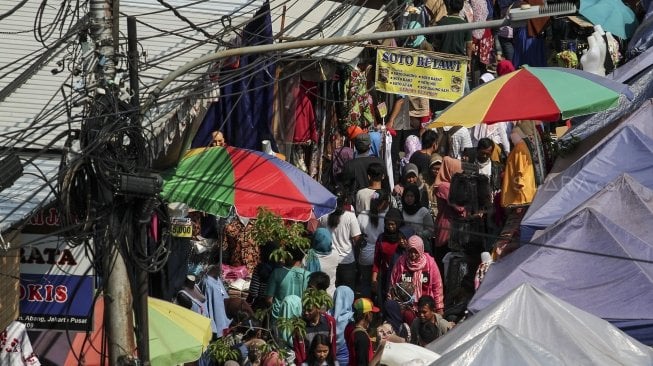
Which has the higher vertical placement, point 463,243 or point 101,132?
point 101,132

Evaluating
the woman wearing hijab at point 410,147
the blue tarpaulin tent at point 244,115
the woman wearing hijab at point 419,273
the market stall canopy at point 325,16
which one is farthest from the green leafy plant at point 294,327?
the woman wearing hijab at point 410,147

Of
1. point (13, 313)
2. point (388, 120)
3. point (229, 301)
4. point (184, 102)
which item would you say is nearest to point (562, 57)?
point (388, 120)

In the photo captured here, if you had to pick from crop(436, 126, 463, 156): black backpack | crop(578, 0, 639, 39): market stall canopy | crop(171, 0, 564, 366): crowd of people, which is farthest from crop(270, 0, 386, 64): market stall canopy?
crop(578, 0, 639, 39): market stall canopy

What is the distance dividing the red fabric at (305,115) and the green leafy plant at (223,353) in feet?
20.9

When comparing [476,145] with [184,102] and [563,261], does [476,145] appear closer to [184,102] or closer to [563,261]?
[563,261]

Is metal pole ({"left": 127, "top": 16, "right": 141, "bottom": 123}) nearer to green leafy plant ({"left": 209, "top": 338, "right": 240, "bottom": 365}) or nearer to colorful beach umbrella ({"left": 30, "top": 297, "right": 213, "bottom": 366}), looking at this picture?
colorful beach umbrella ({"left": 30, "top": 297, "right": 213, "bottom": 366})

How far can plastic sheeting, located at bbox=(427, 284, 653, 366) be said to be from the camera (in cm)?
1662

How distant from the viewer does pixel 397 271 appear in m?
20.8

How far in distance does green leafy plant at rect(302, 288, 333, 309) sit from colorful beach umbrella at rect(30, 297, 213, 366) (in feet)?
3.44

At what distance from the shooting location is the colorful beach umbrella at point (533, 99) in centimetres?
2097

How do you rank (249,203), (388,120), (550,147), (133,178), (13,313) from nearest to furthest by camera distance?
(133,178), (13,313), (249,203), (550,147), (388,120)

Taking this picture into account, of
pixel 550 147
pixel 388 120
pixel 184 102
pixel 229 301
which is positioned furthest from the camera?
pixel 388 120

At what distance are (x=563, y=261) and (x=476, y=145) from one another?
245 inches

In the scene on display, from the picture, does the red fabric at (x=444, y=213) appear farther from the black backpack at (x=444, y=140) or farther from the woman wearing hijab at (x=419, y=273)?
the black backpack at (x=444, y=140)
